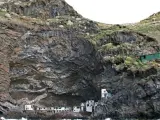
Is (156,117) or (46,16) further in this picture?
(46,16)

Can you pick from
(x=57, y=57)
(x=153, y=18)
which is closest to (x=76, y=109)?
(x=57, y=57)

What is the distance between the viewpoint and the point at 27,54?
322 feet

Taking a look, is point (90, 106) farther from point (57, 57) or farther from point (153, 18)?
point (153, 18)

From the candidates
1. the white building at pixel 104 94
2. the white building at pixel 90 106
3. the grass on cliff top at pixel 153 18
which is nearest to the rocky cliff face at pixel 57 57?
the white building at pixel 104 94

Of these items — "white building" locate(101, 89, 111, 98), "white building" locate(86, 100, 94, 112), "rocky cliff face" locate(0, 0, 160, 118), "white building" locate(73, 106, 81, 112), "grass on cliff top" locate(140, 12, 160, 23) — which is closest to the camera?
"white building" locate(101, 89, 111, 98)

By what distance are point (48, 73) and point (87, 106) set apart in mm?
9920

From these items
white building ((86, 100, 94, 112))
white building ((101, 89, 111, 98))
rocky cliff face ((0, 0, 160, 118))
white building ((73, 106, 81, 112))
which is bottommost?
white building ((73, 106, 81, 112))

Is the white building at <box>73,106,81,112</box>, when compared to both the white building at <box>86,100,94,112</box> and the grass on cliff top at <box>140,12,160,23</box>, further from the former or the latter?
the grass on cliff top at <box>140,12,160,23</box>

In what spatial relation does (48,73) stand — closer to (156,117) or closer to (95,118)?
(95,118)

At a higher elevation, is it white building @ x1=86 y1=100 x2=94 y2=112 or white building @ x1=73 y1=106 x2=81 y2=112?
white building @ x1=86 y1=100 x2=94 y2=112

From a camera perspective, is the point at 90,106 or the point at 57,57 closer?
the point at 90,106

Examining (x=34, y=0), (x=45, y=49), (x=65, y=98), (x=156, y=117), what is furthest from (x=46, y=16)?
(x=156, y=117)

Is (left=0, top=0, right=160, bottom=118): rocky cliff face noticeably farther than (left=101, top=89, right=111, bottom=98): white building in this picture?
Yes

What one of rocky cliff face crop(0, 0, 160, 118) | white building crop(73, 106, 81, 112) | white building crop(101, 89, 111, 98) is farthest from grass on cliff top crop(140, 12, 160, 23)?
white building crop(73, 106, 81, 112)
